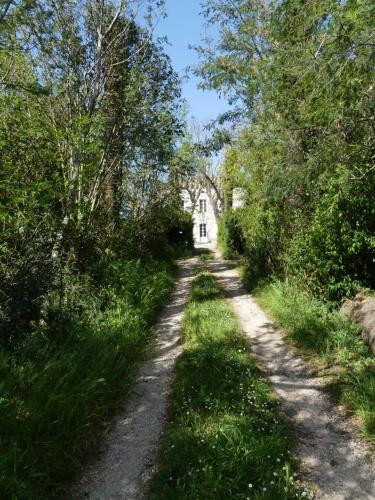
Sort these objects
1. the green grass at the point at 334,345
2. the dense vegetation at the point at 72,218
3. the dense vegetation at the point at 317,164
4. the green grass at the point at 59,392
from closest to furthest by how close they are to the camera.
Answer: the green grass at the point at 59,392 → the dense vegetation at the point at 72,218 → the green grass at the point at 334,345 → the dense vegetation at the point at 317,164

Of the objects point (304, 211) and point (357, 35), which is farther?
point (304, 211)

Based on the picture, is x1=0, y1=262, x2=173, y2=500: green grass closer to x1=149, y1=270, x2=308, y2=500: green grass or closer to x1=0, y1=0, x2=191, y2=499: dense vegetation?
x1=0, y1=0, x2=191, y2=499: dense vegetation

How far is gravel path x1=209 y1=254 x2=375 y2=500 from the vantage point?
126 inches

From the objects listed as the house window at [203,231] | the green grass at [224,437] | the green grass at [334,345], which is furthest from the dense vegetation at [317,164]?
the house window at [203,231]

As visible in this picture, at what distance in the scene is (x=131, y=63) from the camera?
33.8 ft

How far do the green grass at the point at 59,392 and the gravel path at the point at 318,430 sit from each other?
225 centimetres

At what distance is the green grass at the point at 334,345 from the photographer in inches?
168

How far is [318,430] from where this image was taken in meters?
4.02

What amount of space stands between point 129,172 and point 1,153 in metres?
6.04

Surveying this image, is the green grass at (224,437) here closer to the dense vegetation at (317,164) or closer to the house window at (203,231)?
the dense vegetation at (317,164)

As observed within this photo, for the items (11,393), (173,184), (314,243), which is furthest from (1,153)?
(173,184)

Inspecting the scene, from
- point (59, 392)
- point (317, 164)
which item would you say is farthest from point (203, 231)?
point (59, 392)

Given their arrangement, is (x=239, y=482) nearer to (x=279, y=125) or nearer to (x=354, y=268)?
(x=354, y=268)

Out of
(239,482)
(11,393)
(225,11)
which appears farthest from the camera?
(225,11)
